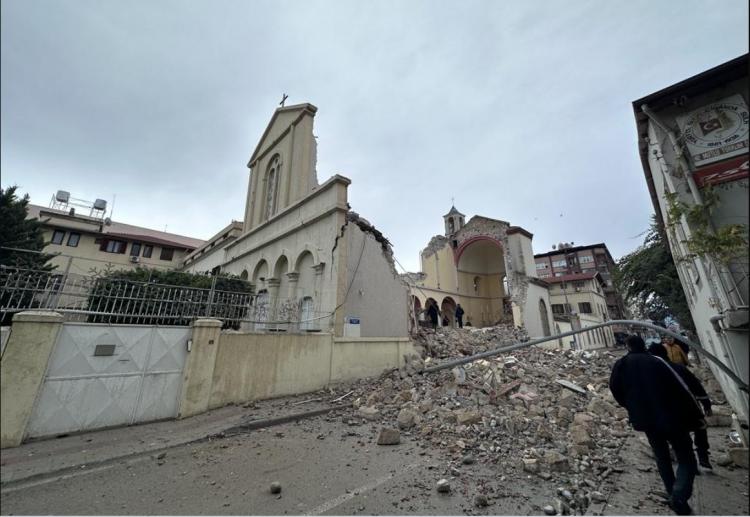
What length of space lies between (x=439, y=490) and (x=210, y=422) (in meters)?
4.41

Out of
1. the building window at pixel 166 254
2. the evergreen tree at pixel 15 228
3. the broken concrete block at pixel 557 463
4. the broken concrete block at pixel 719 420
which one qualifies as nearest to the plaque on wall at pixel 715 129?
the broken concrete block at pixel 557 463

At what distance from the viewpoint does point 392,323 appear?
33.8 feet

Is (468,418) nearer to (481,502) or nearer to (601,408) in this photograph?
(481,502)

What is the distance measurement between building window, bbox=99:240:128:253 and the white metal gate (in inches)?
1090

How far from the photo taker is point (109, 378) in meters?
5.18

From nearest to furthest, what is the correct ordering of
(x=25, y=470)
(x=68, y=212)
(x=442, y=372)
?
1. (x=25, y=470)
2. (x=442, y=372)
3. (x=68, y=212)

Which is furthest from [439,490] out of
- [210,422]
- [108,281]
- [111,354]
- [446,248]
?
[446,248]

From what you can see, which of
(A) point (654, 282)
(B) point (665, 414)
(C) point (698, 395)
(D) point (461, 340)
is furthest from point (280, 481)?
(A) point (654, 282)

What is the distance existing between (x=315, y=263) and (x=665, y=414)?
8.92 meters

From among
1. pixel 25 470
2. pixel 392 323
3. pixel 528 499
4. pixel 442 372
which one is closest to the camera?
pixel 528 499

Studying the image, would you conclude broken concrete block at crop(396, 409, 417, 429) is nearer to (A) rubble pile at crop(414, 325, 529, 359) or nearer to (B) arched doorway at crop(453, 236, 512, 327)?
(A) rubble pile at crop(414, 325, 529, 359)

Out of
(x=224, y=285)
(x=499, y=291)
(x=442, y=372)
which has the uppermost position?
(x=499, y=291)

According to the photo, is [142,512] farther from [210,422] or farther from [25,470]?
[210,422]

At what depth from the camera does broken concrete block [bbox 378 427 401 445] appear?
480 centimetres
